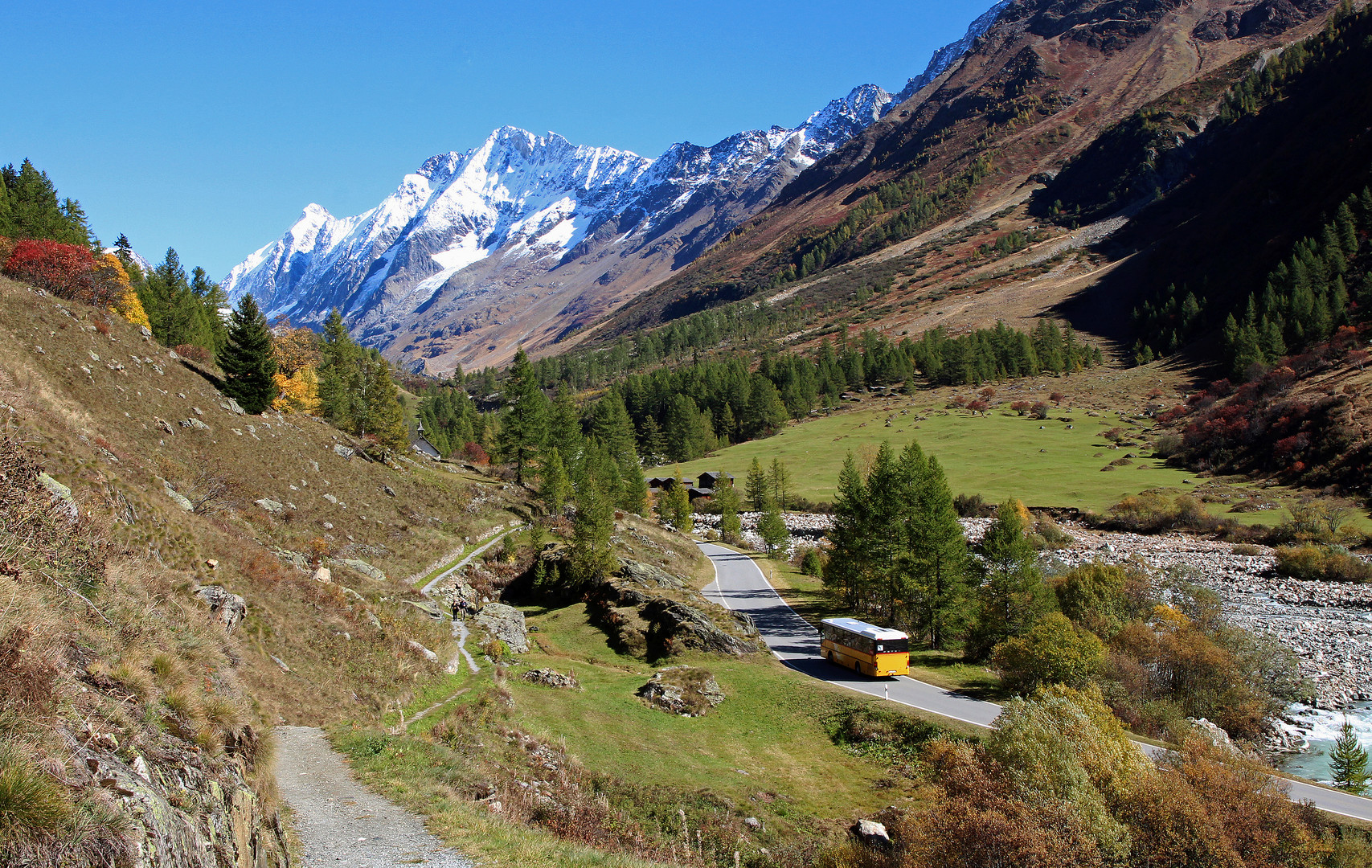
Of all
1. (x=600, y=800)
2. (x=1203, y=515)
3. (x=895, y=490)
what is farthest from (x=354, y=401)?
(x=1203, y=515)

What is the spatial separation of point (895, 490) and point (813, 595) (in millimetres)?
15384

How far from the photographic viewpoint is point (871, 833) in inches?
696

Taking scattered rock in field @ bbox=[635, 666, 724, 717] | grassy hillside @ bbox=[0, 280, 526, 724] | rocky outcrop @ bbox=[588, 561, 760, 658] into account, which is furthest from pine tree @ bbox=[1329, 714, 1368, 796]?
grassy hillside @ bbox=[0, 280, 526, 724]

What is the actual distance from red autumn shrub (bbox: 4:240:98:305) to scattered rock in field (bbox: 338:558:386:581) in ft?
96.5

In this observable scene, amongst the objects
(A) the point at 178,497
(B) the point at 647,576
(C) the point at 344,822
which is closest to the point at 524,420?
(B) the point at 647,576

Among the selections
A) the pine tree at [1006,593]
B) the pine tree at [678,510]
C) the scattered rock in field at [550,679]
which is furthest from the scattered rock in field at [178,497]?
the pine tree at [678,510]

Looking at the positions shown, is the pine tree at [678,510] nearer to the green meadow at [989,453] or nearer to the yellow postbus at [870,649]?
the green meadow at [989,453]

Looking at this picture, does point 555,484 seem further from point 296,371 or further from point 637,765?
point 637,765

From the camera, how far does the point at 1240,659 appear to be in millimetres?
31172

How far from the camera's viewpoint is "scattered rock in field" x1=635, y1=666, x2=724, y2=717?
1034 inches

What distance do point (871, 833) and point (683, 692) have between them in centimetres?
1083

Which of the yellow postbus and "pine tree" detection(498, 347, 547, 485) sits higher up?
"pine tree" detection(498, 347, 547, 485)

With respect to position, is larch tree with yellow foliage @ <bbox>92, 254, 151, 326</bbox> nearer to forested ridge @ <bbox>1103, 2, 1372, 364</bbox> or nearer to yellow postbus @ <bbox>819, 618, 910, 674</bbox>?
yellow postbus @ <bbox>819, 618, 910, 674</bbox>

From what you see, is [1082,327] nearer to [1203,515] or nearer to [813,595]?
[1203,515]
